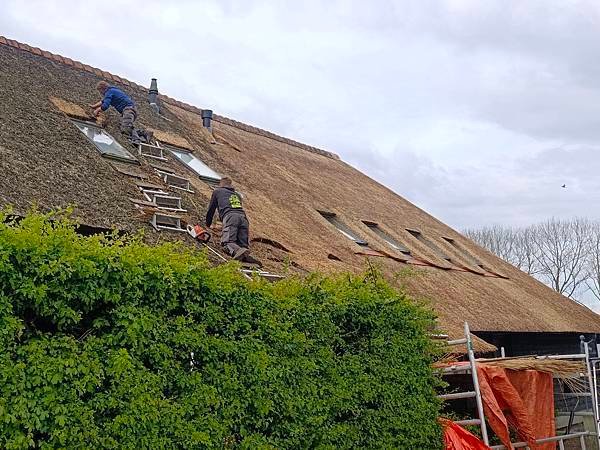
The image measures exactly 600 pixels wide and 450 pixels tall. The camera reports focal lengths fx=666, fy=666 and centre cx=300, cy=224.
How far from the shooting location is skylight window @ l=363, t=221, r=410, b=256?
42.1ft

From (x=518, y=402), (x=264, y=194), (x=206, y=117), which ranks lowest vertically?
(x=518, y=402)

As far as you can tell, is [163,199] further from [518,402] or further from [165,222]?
[518,402]

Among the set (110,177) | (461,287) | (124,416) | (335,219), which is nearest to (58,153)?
(110,177)

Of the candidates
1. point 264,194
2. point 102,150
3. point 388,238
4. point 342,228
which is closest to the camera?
point 102,150

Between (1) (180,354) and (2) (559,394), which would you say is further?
(2) (559,394)

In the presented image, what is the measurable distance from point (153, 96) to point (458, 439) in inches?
346

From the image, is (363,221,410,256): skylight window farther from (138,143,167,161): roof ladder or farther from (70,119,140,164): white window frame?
(70,119,140,164): white window frame

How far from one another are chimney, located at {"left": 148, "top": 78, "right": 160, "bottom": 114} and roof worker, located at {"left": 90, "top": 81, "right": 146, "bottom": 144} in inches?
86.9

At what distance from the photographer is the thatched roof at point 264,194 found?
269 inches

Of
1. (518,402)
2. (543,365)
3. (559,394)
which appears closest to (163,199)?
(518,402)

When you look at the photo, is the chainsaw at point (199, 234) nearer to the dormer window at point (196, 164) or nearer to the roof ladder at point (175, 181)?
the roof ladder at point (175, 181)

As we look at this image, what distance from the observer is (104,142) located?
28.9 ft

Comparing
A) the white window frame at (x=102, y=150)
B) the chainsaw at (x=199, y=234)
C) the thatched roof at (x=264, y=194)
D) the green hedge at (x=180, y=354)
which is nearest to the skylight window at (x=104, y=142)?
the white window frame at (x=102, y=150)

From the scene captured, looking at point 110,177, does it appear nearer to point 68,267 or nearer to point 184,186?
point 184,186
